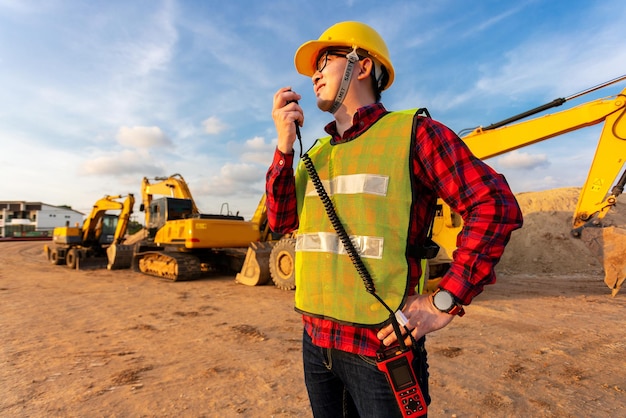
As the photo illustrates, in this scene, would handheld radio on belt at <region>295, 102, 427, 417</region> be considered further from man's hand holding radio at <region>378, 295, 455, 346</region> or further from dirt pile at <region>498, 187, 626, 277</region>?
dirt pile at <region>498, 187, 626, 277</region>

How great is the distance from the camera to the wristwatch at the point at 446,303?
1.14m

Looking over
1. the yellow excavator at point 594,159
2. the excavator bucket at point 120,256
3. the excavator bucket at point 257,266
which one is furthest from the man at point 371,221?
the excavator bucket at point 120,256

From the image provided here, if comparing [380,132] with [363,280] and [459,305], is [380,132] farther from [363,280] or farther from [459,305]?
[459,305]

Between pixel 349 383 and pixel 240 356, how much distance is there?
351 centimetres

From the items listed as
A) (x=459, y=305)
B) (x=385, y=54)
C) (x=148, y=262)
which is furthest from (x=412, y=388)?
(x=148, y=262)

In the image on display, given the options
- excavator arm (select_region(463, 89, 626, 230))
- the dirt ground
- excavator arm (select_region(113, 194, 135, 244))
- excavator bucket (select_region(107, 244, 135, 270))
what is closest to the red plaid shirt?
the dirt ground

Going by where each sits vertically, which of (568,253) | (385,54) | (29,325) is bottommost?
(29,325)

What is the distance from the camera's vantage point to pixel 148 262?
41.4 feet

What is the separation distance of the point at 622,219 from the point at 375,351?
25.3 metres

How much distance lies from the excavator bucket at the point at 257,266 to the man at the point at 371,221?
28.9ft

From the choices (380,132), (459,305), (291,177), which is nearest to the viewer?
(459,305)

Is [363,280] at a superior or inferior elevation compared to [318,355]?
superior

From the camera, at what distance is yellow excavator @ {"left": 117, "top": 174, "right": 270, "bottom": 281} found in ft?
35.4

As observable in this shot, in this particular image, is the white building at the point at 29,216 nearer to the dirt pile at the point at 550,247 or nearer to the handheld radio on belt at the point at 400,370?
the dirt pile at the point at 550,247
